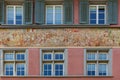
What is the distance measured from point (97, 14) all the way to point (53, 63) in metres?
3.24

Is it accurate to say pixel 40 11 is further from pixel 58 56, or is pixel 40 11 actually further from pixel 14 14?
pixel 58 56

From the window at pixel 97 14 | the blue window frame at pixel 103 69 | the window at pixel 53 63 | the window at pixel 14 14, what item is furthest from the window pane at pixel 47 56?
the window at pixel 97 14

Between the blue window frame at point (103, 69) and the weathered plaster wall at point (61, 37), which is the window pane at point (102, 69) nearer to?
the blue window frame at point (103, 69)

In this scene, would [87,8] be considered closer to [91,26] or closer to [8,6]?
[91,26]

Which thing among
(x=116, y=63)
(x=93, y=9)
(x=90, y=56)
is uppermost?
(x=93, y=9)

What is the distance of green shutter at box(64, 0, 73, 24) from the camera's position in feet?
89.0

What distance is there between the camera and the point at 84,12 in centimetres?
2717

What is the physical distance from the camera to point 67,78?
1041 inches

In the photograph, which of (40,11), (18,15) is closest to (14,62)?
(18,15)

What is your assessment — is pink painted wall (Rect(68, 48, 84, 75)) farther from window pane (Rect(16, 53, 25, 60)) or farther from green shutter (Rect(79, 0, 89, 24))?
window pane (Rect(16, 53, 25, 60))

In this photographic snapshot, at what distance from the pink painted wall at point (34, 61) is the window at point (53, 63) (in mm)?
262

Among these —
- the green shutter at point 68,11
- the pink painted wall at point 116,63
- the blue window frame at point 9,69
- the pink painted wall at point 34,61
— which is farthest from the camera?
the green shutter at point 68,11

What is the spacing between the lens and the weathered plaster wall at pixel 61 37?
26906 millimetres

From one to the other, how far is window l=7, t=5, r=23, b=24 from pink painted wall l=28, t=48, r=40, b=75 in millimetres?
1684
